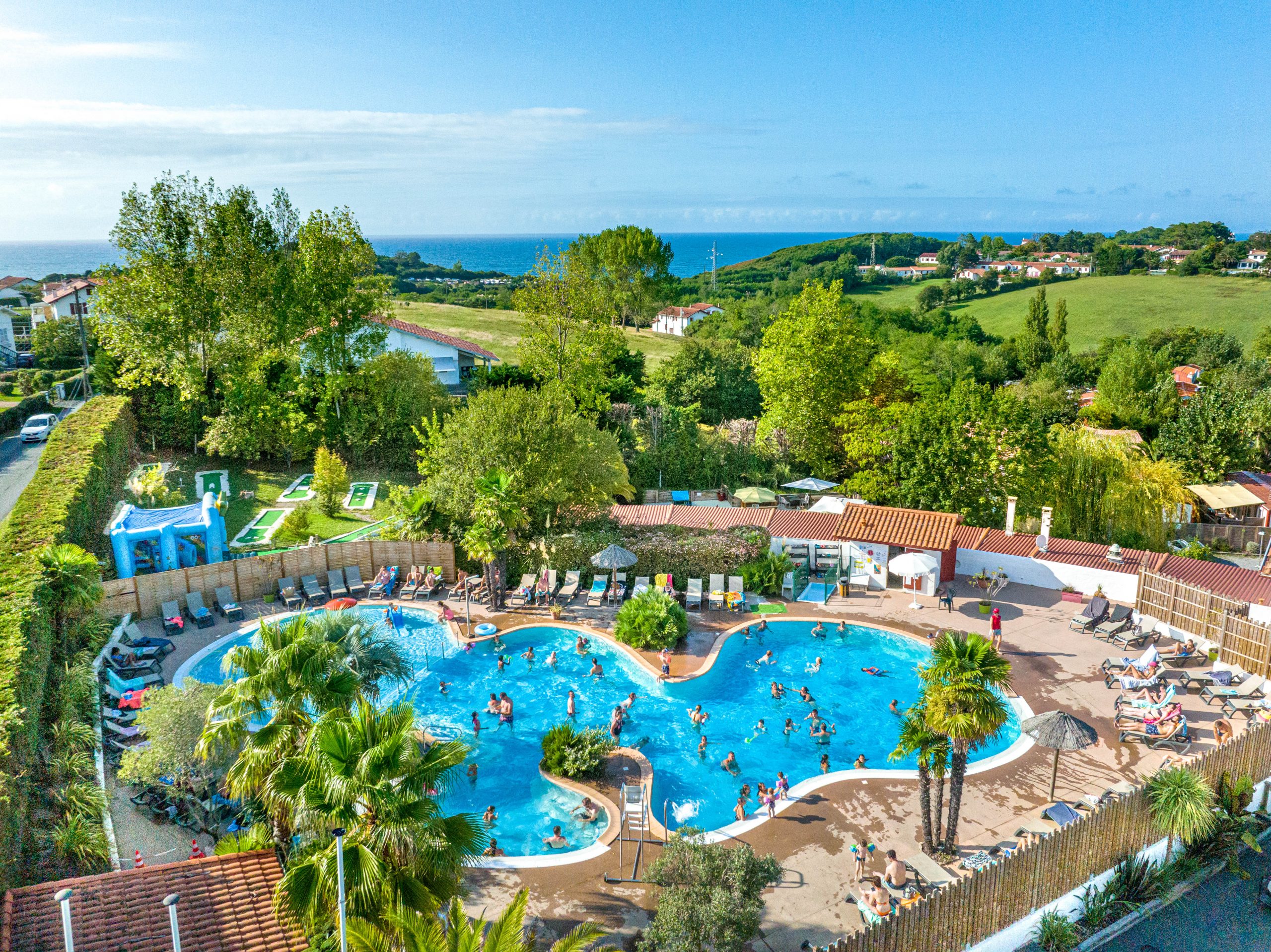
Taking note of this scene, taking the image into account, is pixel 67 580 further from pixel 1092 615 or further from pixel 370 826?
pixel 1092 615

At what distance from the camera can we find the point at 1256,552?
110 feet

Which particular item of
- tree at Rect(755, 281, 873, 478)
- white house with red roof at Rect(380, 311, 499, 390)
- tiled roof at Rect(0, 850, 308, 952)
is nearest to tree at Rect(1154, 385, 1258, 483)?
tree at Rect(755, 281, 873, 478)

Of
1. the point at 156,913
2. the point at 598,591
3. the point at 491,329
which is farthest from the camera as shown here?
the point at 491,329

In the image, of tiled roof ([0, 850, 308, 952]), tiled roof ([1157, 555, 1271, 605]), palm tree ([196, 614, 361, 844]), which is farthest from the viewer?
tiled roof ([1157, 555, 1271, 605])

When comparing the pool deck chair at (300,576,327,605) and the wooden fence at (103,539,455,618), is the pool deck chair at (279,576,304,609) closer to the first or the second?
the pool deck chair at (300,576,327,605)

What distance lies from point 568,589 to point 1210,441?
113ft

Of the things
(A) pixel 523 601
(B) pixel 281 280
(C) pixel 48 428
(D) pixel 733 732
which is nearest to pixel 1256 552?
(D) pixel 733 732

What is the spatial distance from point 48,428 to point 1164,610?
155 feet

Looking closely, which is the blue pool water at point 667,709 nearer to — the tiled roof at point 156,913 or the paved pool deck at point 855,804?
the paved pool deck at point 855,804

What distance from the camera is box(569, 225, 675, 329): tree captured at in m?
83.9

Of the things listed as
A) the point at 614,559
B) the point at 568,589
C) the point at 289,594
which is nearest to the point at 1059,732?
the point at 614,559

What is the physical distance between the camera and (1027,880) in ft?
39.9

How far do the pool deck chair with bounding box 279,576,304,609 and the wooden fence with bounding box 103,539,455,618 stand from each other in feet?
1.08

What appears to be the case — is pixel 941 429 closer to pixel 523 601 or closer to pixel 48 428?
pixel 523 601
